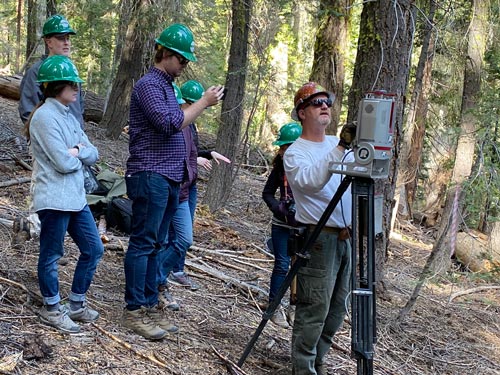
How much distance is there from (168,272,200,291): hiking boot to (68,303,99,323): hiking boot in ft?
4.44

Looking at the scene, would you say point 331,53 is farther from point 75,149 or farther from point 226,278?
point 75,149

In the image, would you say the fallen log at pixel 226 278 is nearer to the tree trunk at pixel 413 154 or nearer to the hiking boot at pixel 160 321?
the hiking boot at pixel 160 321

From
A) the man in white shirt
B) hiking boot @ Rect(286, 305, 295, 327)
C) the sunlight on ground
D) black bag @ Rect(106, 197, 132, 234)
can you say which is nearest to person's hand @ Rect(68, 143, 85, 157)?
the man in white shirt

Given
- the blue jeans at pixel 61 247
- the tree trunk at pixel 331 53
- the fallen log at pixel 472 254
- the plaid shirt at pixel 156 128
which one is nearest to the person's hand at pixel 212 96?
the plaid shirt at pixel 156 128

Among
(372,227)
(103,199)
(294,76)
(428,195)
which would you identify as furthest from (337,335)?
(294,76)

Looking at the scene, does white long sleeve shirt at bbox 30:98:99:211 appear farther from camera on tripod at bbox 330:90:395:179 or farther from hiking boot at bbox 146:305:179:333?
camera on tripod at bbox 330:90:395:179

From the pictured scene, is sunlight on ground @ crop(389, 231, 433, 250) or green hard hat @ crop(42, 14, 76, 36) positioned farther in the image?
sunlight on ground @ crop(389, 231, 433, 250)

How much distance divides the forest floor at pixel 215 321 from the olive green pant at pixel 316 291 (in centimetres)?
46

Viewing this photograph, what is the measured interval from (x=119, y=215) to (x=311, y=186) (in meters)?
3.62

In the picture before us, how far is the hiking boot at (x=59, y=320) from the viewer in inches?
142

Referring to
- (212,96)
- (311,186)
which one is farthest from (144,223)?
(311,186)

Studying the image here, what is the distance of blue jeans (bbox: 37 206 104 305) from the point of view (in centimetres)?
353

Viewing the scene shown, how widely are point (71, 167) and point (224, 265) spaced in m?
2.91

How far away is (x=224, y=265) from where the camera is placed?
20.0ft
